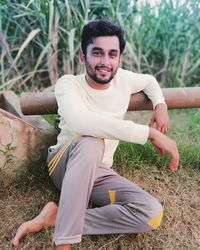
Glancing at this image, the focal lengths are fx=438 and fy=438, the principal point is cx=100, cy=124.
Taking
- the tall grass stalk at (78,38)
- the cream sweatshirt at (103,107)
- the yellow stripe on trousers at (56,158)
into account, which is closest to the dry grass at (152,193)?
the yellow stripe on trousers at (56,158)

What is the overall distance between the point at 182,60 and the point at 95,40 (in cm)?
253

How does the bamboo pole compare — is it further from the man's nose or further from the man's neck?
the man's nose

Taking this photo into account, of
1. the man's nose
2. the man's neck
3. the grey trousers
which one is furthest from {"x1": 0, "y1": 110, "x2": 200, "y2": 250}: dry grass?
the man's nose

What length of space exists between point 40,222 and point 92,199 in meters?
0.32

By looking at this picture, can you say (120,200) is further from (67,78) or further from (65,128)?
(67,78)

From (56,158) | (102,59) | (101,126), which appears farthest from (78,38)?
(101,126)

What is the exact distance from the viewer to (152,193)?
2670 millimetres

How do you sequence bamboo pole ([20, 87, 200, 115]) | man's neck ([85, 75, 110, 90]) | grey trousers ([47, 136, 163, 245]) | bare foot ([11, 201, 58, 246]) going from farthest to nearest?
1. bamboo pole ([20, 87, 200, 115])
2. man's neck ([85, 75, 110, 90])
3. bare foot ([11, 201, 58, 246])
4. grey trousers ([47, 136, 163, 245])

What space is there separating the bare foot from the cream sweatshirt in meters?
0.37

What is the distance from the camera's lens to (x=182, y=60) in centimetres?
466

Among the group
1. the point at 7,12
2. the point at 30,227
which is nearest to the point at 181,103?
the point at 30,227

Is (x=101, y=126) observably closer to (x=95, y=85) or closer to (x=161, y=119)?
(x=95, y=85)

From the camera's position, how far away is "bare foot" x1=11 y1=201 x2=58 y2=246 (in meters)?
2.21

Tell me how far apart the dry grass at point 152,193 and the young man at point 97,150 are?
0.26ft
